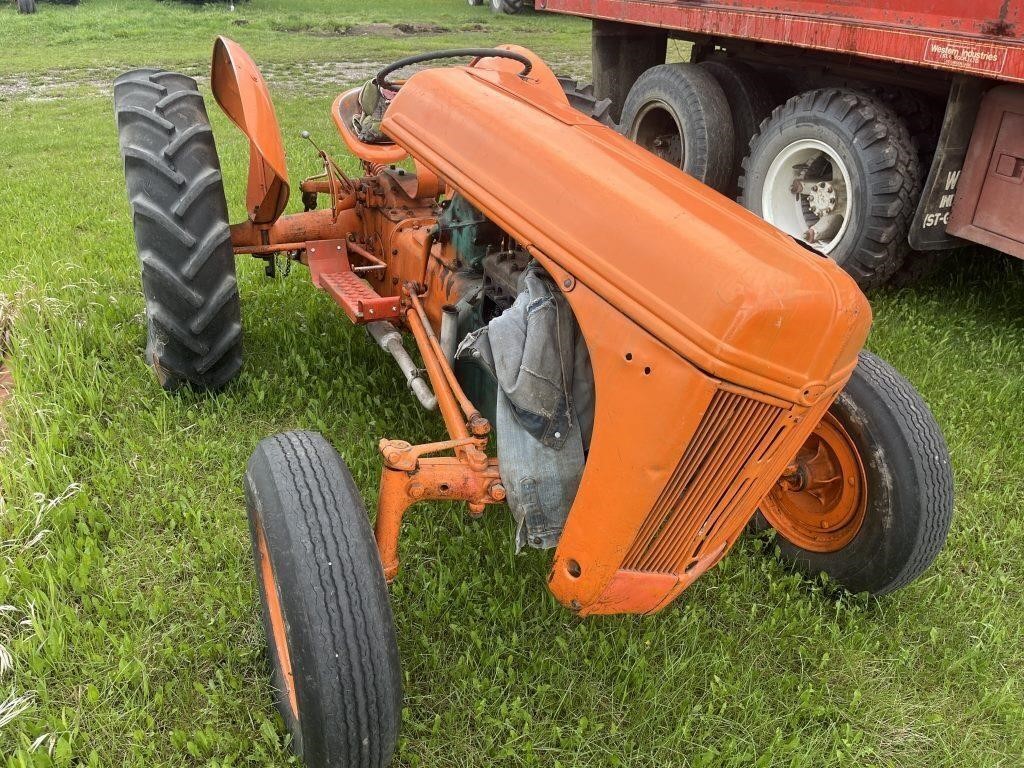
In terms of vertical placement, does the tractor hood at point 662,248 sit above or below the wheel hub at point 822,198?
above

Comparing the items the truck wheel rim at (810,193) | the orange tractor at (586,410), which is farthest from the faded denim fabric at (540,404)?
the truck wheel rim at (810,193)

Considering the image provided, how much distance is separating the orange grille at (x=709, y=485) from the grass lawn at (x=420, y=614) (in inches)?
23.6

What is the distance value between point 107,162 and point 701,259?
6.91 metres

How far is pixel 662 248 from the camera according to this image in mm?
1759

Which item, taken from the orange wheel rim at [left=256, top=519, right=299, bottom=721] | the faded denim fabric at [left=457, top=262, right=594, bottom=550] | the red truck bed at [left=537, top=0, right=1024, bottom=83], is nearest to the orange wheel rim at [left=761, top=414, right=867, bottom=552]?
the faded denim fabric at [left=457, top=262, right=594, bottom=550]

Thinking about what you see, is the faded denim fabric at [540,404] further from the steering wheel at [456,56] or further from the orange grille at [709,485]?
the steering wheel at [456,56]

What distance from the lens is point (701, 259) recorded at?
171 cm

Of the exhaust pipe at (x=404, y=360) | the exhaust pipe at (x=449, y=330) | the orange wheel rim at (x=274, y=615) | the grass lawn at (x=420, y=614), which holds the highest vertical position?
the exhaust pipe at (x=449, y=330)

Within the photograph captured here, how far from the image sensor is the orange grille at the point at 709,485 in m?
1.75

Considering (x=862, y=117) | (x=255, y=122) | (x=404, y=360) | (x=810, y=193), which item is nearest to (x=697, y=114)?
(x=810, y=193)

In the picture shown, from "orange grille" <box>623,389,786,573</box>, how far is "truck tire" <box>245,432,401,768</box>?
1.93 ft

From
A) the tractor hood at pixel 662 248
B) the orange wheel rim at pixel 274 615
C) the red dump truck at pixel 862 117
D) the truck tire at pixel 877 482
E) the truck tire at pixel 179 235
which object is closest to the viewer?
the tractor hood at pixel 662 248

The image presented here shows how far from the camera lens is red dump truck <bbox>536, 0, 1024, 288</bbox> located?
3.88 meters

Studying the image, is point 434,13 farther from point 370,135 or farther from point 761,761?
point 761,761
